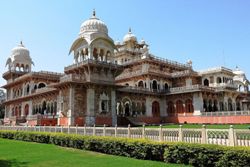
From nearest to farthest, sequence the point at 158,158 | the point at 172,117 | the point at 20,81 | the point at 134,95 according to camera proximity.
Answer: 1. the point at 158,158
2. the point at 134,95
3. the point at 172,117
4. the point at 20,81

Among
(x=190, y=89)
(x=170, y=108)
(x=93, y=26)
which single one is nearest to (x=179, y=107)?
(x=170, y=108)

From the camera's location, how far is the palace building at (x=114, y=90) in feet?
92.6

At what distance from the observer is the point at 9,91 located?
4619cm

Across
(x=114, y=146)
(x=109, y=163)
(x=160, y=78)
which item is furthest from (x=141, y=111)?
(x=109, y=163)

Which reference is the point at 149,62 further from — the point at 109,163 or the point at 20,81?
the point at 109,163

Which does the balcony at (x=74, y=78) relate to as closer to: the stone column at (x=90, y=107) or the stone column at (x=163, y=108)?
the stone column at (x=90, y=107)

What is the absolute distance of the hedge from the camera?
8891mm

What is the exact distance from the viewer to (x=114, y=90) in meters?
30.3

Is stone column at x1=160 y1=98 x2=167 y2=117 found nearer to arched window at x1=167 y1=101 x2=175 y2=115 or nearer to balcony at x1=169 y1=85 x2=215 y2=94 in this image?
arched window at x1=167 y1=101 x2=175 y2=115

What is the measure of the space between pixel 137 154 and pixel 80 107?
54.2 feet

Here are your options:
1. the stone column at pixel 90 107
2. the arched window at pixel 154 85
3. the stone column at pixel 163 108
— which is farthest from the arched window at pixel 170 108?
the stone column at pixel 90 107

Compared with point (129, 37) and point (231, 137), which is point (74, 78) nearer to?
point (231, 137)

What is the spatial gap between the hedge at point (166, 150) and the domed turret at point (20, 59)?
98.0ft

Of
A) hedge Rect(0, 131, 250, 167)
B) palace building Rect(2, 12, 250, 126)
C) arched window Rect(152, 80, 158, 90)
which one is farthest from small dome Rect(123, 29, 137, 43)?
hedge Rect(0, 131, 250, 167)
